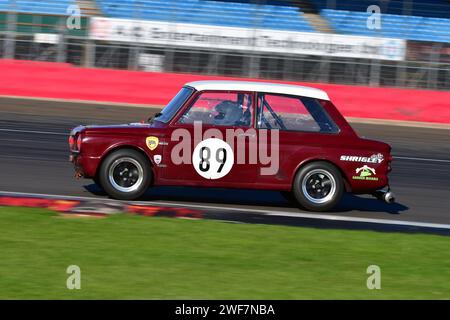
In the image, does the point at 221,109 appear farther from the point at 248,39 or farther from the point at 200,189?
the point at 248,39

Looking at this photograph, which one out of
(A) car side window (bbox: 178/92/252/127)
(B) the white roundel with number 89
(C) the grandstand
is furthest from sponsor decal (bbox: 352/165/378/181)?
(C) the grandstand

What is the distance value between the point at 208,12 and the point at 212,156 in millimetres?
16261

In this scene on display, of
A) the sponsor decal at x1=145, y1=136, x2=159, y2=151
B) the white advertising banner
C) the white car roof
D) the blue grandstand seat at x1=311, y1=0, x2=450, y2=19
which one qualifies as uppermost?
the blue grandstand seat at x1=311, y1=0, x2=450, y2=19

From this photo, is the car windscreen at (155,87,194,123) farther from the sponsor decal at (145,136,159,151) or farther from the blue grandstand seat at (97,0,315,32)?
the blue grandstand seat at (97,0,315,32)

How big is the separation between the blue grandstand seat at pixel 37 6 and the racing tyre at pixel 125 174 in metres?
15.0

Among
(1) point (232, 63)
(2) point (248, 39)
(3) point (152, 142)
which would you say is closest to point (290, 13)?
(2) point (248, 39)

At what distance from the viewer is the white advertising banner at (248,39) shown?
23.2 meters

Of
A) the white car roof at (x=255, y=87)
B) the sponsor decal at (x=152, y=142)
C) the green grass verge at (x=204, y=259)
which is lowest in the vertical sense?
the green grass verge at (x=204, y=259)

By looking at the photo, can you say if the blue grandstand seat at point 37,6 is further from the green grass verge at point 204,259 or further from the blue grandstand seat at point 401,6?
the green grass verge at point 204,259

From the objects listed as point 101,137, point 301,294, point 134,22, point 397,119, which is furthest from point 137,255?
point 134,22

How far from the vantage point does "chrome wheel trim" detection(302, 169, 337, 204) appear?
1002 centimetres

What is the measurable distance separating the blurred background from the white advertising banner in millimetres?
28

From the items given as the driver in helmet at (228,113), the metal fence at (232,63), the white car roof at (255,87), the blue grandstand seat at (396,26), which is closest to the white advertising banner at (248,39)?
the metal fence at (232,63)

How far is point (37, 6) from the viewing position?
24.0 meters
